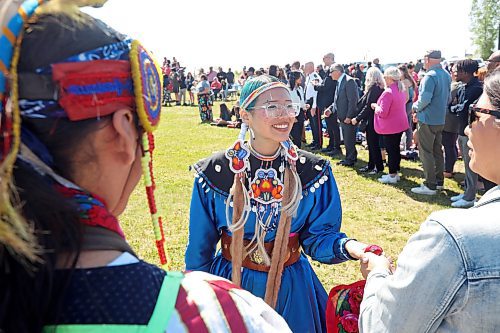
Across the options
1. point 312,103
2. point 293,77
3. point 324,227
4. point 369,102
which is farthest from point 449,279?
point 312,103

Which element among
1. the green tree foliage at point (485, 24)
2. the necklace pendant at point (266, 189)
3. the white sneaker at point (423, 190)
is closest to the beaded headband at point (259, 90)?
the necklace pendant at point (266, 189)

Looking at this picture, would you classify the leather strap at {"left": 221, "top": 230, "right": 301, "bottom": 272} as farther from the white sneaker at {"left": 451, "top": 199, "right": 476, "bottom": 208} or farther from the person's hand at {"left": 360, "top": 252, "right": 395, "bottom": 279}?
the white sneaker at {"left": 451, "top": 199, "right": 476, "bottom": 208}

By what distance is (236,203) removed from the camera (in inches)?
94.2

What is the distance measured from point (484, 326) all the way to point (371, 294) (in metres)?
0.39

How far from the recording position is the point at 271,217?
2.41 meters

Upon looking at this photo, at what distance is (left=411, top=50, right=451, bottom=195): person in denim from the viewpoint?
6.44 metres

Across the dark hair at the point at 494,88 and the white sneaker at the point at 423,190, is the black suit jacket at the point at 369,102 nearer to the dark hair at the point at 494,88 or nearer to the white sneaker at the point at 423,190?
the white sneaker at the point at 423,190

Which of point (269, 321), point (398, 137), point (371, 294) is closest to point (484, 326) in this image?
point (371, 294)

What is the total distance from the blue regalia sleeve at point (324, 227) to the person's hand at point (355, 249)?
97 mm

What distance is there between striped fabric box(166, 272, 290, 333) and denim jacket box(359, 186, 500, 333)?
512 mm

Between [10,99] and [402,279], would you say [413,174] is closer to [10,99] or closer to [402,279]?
[402,279]

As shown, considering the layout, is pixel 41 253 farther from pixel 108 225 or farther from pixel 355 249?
pixel 355 249

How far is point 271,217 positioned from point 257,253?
200mm

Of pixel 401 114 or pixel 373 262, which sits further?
pixel 401 114
